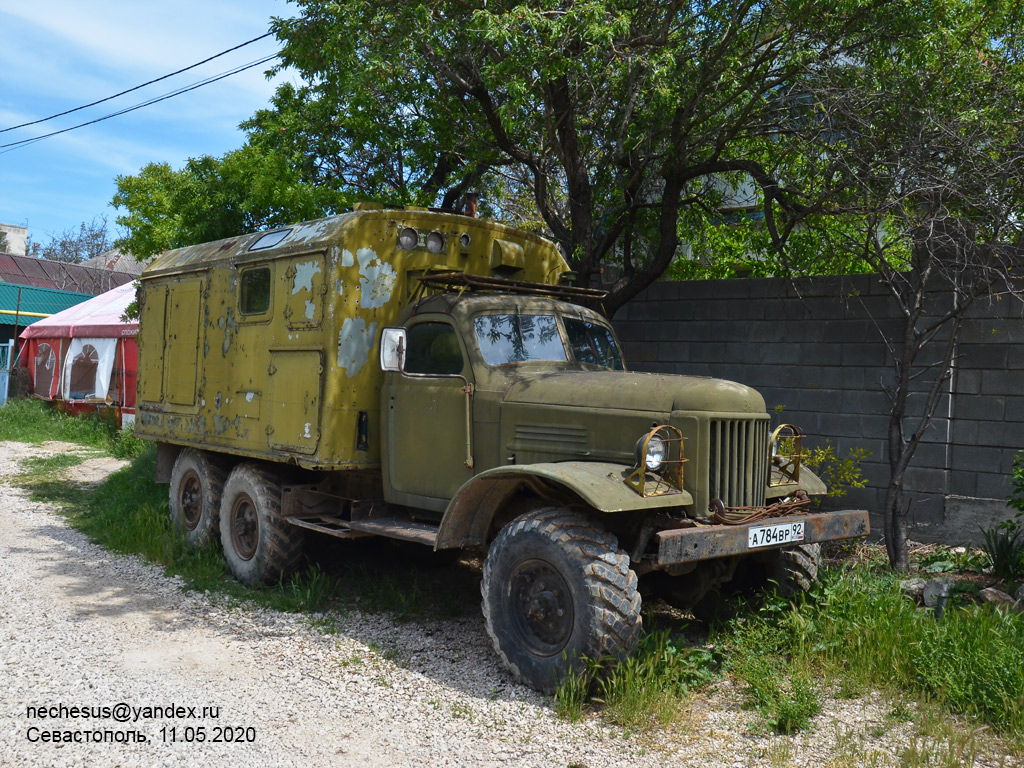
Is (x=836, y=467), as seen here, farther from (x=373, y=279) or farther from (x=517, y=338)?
(x=373, y=279)

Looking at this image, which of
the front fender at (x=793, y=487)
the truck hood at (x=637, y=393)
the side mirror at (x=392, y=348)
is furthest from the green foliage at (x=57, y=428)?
the front fender at (x=793, y=487)

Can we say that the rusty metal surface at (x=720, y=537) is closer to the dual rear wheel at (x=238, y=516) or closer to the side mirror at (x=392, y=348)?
the side mirror at (x=392, y=348)

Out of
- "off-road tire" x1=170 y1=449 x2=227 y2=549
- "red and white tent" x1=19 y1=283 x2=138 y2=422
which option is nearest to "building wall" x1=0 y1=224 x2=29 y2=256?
"red and white tent" x1=19 y1=283 x2=138 y2=422

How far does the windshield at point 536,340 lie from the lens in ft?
19.9

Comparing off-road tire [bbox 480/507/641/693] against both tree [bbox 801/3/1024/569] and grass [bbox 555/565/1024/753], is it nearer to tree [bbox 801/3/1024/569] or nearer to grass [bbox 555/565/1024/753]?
grass [bbox 555/565/1024/753]

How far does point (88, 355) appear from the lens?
59.4ft

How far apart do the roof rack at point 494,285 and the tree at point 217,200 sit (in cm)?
432

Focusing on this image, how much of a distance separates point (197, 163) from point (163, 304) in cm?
306

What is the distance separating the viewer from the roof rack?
6.42 m

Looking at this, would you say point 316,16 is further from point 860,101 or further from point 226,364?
point 860,101

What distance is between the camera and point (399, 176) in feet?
38.4

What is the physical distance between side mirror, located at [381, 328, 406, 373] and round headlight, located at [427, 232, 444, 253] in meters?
1.05

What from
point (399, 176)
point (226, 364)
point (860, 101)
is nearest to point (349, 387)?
point (226, 364)

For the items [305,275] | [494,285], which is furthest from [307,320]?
[494,285]
